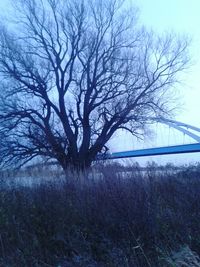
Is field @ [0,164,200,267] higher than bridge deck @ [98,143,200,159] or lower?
lower

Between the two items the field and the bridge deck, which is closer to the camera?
the field

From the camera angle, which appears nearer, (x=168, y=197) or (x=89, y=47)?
(x=168, y=197)

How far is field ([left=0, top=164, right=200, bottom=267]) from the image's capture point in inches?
233

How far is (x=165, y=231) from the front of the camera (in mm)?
6703

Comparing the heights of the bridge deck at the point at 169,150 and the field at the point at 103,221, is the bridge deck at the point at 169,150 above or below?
above

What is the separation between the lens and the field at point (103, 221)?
5.92 m

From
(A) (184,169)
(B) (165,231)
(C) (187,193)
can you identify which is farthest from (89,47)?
(B) (165,231)

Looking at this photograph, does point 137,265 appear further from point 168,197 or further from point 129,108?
point 129,108

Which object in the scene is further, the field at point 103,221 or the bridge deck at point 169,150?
the bridge deck at point 169,150

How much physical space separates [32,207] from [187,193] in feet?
12.5

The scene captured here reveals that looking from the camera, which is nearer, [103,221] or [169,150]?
[103,221]

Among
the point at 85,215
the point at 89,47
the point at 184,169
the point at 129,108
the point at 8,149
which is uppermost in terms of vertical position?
the point at 89,47

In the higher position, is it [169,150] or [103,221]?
[169,150]

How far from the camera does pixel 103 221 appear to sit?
733cm
